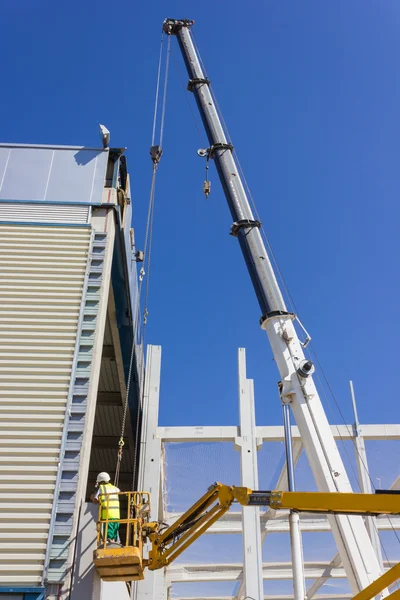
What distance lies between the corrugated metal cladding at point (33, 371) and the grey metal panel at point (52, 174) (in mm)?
1034

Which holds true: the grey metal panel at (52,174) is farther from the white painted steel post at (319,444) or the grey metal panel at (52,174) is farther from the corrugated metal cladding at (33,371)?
the white painted steel post at (319,444)

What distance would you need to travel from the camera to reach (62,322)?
11750mm

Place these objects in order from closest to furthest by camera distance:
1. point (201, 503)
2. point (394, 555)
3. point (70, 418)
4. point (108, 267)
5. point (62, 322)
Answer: point (201, 503) → point (70, 418) → point (62, 322) → point (108, 267) → point (394, 555)

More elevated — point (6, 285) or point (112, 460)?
point (112, 460)

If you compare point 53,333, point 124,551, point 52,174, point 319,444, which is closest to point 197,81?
point 52,174

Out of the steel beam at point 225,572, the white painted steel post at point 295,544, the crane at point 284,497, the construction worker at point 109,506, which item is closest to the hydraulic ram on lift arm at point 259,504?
the crane at point 284,497

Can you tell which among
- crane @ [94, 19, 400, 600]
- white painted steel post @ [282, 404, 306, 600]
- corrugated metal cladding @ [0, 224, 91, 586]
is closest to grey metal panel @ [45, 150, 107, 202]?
corrugated metal cladding @ [0, 224, 91, 586]

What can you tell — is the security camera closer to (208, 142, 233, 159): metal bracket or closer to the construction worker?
(208, 142, 233, 159): metal bracket

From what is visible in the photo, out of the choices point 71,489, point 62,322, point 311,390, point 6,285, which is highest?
point 6,285

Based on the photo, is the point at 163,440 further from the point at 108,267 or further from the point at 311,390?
the point at 311,390

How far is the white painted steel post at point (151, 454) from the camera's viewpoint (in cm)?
1476

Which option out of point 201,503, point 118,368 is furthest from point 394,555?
point 201,503

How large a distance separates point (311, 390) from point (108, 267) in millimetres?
5529

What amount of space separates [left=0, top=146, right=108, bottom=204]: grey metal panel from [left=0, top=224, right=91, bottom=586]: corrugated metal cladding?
1034 mm
